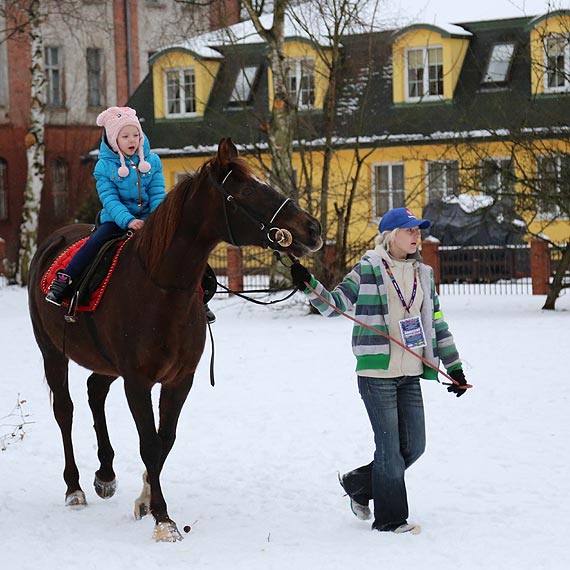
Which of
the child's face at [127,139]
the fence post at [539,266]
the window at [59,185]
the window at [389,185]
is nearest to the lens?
the child's face at [127,139]

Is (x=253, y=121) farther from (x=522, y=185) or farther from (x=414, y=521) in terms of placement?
(x=414, y=521)

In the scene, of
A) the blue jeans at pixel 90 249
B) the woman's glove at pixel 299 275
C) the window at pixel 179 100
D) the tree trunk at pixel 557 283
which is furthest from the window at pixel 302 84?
the woman's glove at pixel 299 275

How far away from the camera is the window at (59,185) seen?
35.1m

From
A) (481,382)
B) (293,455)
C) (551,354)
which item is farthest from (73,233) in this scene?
(551,354)

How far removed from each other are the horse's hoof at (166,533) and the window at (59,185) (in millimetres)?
29675

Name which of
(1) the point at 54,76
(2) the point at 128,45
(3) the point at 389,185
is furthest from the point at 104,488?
(2) the point at 128,45

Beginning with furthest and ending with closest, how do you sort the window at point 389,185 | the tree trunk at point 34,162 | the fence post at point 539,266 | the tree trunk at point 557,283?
the window at point 389,185 → the tree trunk at point 34,162 → the fence post at point 539,266 → the tree trunk at point 557,283

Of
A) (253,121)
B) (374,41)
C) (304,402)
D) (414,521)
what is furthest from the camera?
(253,121)

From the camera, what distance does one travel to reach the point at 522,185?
18.2 metres

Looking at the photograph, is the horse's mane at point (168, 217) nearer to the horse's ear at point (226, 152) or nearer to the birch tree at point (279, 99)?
the horse's ear at point (226, 152)

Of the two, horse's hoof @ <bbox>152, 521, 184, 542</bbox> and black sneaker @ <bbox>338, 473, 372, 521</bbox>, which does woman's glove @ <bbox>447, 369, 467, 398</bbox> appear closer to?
black sneaker @ <bbox>338, 473, 372, 521</bbox>

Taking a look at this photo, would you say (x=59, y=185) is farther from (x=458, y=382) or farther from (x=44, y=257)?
(x=458, y=382)

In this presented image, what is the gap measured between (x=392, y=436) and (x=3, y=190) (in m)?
30.8

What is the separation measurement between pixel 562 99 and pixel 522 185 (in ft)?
5.34
